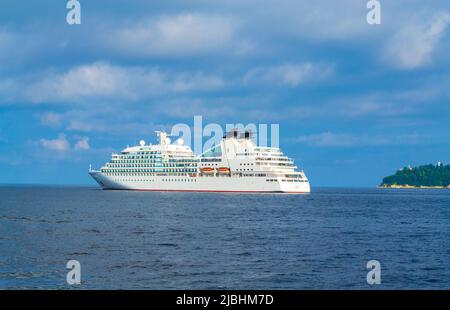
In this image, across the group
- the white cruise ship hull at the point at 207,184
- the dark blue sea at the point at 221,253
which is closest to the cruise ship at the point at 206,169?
the white cruise ship hull at the point at 207,184

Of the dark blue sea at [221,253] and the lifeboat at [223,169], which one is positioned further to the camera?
the lifeboat at [223,169]

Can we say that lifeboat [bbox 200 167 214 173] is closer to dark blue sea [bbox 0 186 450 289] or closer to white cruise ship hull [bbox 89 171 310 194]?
white cruise ship hull [bbox 89 171 310 194]

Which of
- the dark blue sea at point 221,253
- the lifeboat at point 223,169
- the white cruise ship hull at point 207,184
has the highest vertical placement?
the lifeboat at point 223,169

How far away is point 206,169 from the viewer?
4493 inches

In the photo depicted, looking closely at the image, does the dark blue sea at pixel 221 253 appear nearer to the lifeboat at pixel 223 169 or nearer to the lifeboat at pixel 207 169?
the lifeboat at pixel 223 169

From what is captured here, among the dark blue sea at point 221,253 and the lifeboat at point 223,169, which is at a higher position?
the lifeboat at point 223,169

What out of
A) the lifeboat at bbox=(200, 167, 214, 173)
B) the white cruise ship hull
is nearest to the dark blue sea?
the white cruise ship hull

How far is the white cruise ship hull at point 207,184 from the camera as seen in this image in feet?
357

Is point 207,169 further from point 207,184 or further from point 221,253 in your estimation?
point 221,253

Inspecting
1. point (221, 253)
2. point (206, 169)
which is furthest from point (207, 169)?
point (221, 253)

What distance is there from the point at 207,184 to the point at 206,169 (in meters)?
3.18

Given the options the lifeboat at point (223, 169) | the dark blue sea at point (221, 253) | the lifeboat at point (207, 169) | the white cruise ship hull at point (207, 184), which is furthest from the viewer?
the lifeboat at point (207, 169)

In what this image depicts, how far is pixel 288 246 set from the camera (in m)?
34.2
